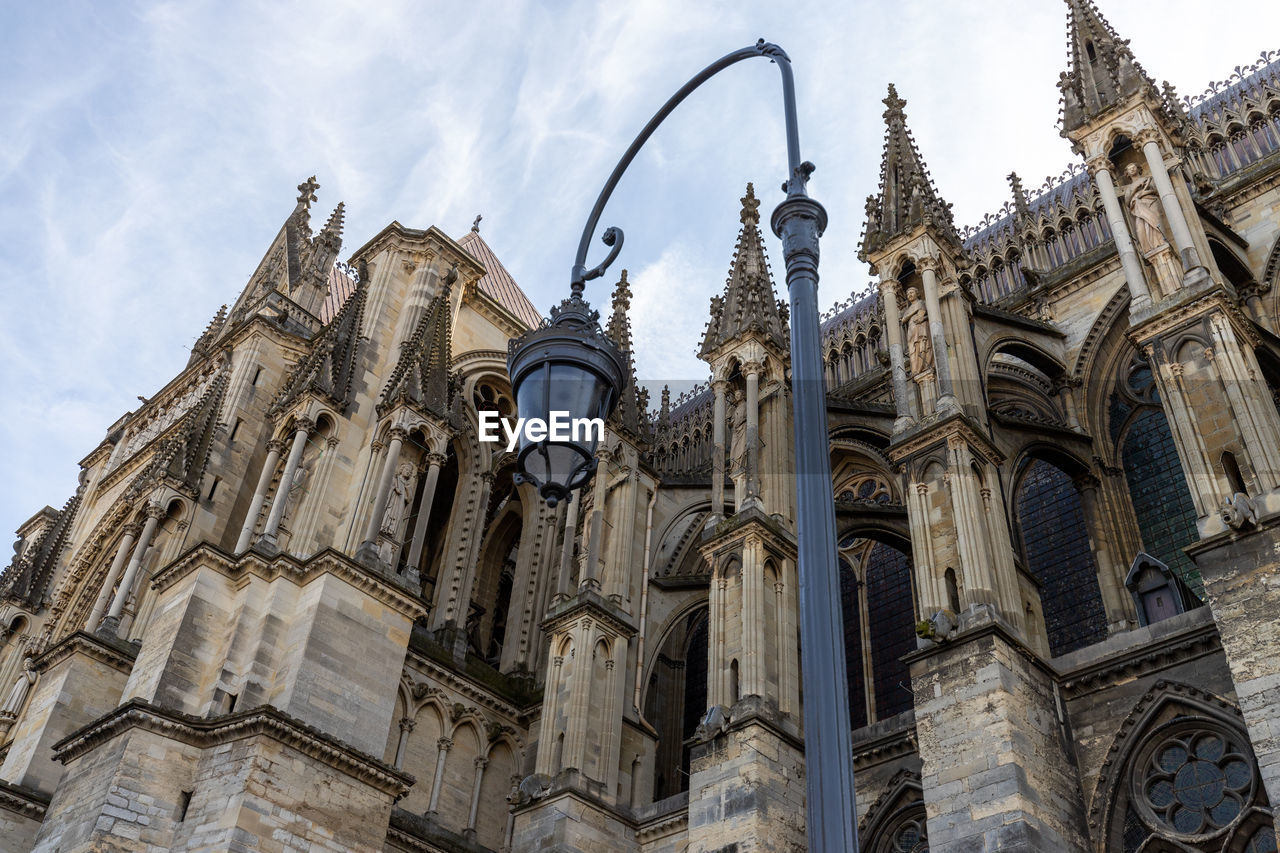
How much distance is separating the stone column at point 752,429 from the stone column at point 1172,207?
6225 millimetres

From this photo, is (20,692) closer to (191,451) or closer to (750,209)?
(191,451)

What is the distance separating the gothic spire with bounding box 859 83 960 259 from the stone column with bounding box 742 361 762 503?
2.51m

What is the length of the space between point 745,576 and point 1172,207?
282 inches

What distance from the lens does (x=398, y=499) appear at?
17906 mm

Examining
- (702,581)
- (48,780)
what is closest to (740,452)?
(702,581)

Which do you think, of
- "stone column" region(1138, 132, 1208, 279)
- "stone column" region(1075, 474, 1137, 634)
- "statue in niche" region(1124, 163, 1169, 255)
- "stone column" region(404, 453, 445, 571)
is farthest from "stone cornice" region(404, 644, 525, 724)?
"stone column" region(1138, 132, 1208, 279)

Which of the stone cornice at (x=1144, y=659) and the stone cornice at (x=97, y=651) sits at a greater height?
the stone cornice at (x=97, y=651)

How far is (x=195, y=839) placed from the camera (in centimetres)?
1341

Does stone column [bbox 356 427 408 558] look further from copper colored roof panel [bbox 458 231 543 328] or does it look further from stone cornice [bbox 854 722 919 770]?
copper colored roof panel [bbox 458 231 543 328]

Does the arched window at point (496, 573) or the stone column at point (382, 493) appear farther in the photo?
the arched window at point (496, 573)

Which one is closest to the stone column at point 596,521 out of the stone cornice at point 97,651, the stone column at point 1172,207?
the stone cornice at point 97,651

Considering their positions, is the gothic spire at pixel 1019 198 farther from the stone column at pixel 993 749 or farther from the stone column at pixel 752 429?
the stone column at pixel 993 749

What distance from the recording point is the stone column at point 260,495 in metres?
17.1

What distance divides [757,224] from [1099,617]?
29.5 ft
